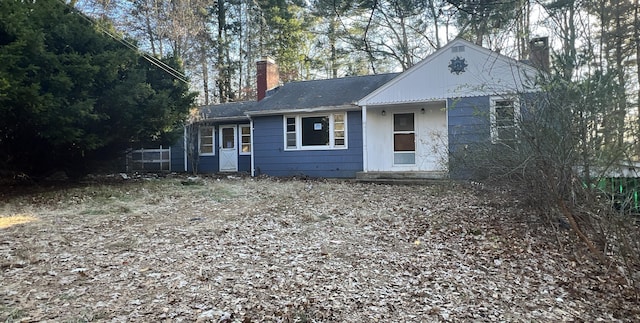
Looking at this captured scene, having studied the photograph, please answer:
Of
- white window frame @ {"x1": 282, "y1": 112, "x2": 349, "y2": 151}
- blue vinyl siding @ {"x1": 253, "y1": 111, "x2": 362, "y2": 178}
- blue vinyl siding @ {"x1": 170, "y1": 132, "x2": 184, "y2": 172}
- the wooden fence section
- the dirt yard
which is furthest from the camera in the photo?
the wooden fence section

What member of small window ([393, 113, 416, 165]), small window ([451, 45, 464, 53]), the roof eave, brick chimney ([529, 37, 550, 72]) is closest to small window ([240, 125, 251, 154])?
the roof eave

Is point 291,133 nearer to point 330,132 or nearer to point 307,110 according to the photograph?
point 307,110

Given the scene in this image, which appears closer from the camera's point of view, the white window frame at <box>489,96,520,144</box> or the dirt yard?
the dirt yard

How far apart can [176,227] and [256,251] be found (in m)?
1.69

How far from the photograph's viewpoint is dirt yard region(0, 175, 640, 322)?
11.1 feet

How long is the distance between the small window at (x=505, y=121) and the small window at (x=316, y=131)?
711 cm

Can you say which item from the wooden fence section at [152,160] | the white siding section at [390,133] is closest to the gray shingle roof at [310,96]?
the white siding section at [390,133]

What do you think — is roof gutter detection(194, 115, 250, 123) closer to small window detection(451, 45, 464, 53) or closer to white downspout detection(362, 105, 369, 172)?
white downspout detection(362, 105, 369, 172)

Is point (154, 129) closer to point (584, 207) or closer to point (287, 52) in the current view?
point (584, 207)

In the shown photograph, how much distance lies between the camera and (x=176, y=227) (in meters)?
5.90

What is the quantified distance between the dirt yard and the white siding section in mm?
4412

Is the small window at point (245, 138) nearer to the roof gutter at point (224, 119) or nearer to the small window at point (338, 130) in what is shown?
the roof gutter at point (224, 119)

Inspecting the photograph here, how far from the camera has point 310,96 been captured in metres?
13.9

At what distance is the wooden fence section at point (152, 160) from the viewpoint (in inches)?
645
